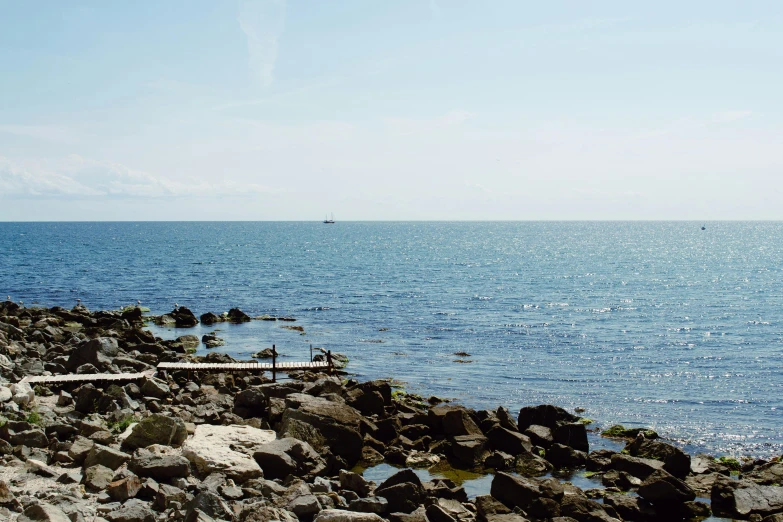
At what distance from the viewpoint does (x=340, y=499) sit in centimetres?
1666

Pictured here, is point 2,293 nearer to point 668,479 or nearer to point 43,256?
point 43,256

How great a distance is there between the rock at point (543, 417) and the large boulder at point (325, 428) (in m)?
6.18

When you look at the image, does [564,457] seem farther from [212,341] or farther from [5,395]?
[212,341]

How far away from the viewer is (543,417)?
2495 centimetres

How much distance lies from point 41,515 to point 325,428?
1012cm

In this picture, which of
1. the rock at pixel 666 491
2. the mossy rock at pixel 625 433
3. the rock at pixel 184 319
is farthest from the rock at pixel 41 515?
the rock at pixel 184 319

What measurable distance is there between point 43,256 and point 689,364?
11270cm

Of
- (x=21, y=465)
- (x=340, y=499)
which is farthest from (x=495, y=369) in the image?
(x=21, y=465)

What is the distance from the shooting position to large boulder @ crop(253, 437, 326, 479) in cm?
1828

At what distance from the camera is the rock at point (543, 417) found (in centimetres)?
2477

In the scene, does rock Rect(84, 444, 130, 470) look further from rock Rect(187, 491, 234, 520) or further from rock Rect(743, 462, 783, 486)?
rock Rect(743, 462, 783, 486)

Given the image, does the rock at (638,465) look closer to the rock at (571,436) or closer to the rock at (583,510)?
the rock at (571,436)

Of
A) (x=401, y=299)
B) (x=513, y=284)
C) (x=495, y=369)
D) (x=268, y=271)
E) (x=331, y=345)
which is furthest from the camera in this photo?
(x=268, y=271)

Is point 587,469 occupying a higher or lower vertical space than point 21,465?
lower
